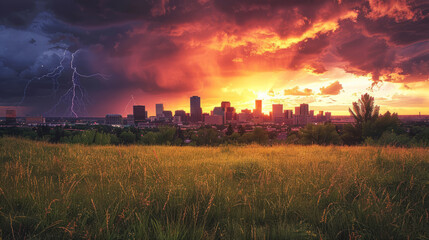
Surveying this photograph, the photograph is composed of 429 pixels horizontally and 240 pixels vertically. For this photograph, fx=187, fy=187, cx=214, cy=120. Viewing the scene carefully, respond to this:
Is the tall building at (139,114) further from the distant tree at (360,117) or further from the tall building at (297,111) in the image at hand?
the distant tree at (360,117)

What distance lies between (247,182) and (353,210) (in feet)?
7.63

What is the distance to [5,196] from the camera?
325 centimetres

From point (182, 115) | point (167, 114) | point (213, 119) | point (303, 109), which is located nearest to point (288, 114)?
point (303, 109)

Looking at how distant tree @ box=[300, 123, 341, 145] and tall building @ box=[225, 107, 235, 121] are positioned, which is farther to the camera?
tall building @ box=[225, 107, 235, 121]

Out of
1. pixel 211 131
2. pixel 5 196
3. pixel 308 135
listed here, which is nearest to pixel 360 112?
pixel 308 135

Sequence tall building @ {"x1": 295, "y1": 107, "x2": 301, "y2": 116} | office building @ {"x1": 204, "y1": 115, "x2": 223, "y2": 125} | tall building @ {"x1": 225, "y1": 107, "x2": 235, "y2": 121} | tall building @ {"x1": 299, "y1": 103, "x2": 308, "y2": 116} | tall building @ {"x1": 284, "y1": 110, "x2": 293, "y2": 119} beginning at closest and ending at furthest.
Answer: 1. tall building @ {"x1": 299, "y1": 103, "x2": 308, "y2": 116}
2. office building @ {"x1": 204, "y1": 115, "x2": 223, "y2": 125}
3. tall building @ {"x1": 295, "y1": 107, "x2": 301, "y2": 116}
4. tall building @ {"x1": 284, "y1": 110, "x2": 293, "y2": 119}
5. tall building @ {"x1": 225, "y1": 107, "x2": 235, "y2": 121}

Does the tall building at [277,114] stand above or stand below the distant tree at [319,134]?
above

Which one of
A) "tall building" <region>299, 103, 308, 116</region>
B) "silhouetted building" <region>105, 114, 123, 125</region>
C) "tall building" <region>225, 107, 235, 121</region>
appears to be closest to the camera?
"tall building" <region>299, 103, 308, 116</region>

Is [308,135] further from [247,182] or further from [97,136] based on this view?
[97,136]

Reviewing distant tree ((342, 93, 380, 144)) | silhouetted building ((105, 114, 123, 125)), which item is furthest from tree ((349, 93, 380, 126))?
silhouetted building ((105, 114, 123, 125))

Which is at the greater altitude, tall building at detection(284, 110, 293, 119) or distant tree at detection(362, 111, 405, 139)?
tall building at detection(284, 110, 293, 119)

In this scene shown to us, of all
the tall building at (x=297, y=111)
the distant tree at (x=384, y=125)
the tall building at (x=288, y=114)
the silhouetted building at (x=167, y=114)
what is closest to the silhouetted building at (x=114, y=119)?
the silhouetted building at (x=167, y=114)

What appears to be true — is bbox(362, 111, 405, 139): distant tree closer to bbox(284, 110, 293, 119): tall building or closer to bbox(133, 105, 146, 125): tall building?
bbox(284, 110, 293, 119): tall building

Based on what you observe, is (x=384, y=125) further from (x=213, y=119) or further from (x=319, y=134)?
(x=213, y=119)
